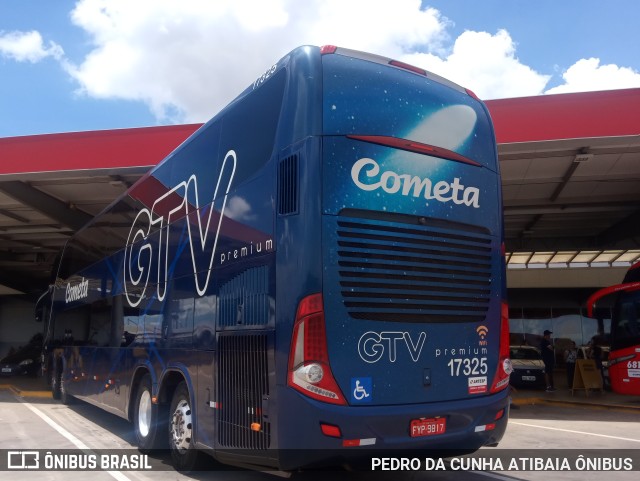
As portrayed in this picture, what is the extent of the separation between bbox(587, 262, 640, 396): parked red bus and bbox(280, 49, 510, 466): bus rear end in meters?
10.5

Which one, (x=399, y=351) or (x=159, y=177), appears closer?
(x=399, y=351)

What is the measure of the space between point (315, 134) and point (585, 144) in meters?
9.23

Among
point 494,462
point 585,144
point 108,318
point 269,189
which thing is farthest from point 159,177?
point 585,144

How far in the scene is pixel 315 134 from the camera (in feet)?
17.1

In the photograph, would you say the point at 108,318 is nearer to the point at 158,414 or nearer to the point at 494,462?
the point at 158,414

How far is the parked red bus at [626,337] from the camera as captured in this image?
1452 centimetres

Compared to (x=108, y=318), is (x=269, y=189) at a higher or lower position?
higher

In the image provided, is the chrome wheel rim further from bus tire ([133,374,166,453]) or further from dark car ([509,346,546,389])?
dark car ([509,346,546,389])

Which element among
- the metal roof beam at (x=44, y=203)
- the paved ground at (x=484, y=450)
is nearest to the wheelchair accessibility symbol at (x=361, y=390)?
the paved ground at (x=484, y=450)

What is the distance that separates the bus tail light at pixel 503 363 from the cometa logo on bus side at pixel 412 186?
122cm

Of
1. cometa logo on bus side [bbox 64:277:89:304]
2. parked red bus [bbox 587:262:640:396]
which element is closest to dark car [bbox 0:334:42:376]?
cometa logo on bus side [bbox 64:277:89:304]

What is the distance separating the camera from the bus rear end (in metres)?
4.92

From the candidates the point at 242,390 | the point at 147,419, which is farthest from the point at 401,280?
the point at 147,419

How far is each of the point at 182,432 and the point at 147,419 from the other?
129 centimetres
